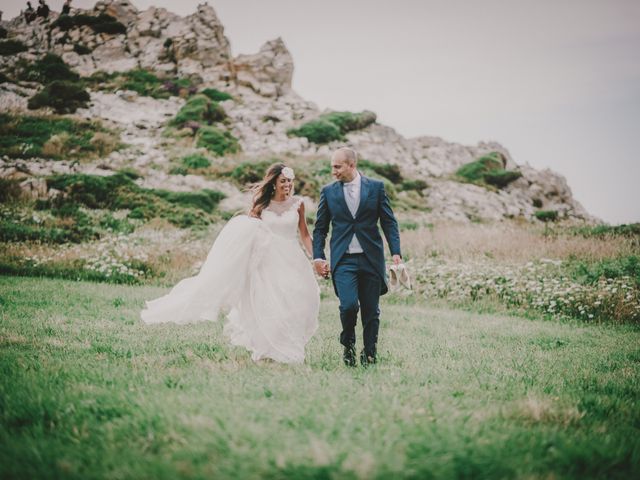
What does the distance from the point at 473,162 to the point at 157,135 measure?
31041 millimetres

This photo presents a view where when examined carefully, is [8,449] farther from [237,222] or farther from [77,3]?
[77,3]

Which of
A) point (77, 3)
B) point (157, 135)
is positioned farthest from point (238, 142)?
point (77, 3)

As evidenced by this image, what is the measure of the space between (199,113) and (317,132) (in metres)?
11.4

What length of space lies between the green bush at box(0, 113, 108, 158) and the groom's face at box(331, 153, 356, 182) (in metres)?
27.9

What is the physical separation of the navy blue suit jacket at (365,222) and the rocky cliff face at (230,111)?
22.9 m

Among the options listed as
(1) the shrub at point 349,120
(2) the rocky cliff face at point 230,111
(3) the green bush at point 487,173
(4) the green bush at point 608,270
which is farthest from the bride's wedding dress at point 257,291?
(1) the shrub at point 349,120

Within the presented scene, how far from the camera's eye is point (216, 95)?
153ft

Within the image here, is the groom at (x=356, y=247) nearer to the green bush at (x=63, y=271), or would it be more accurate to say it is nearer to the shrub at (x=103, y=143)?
the green bush at (x=63, y=271)

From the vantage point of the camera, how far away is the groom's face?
5.22 metres

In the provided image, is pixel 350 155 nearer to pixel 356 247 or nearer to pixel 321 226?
pixel 321 226

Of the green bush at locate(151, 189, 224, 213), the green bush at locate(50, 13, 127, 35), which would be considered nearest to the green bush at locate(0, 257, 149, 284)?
the green bush at locate(151, 189, 224, 213)

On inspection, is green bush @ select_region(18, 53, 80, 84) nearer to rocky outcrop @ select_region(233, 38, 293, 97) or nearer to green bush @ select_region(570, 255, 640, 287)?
rocky outcrop @ select_region(233, 38, 293, 97)

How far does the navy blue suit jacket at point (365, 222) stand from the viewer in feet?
17.0

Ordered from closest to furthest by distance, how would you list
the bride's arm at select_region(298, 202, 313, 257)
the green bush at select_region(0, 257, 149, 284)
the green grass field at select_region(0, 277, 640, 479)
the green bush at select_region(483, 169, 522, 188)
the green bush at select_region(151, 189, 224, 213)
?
the green grass field at select_region(0, 277, 640, 479)
the bride's arm at select_region(298, 202, 313, 257)
the green bush at select_region(0, 257, 149, 284)
the green bush at select_region(151, 189, 224, 213)
the green bush at select_region(483, 169, 522, 188)
